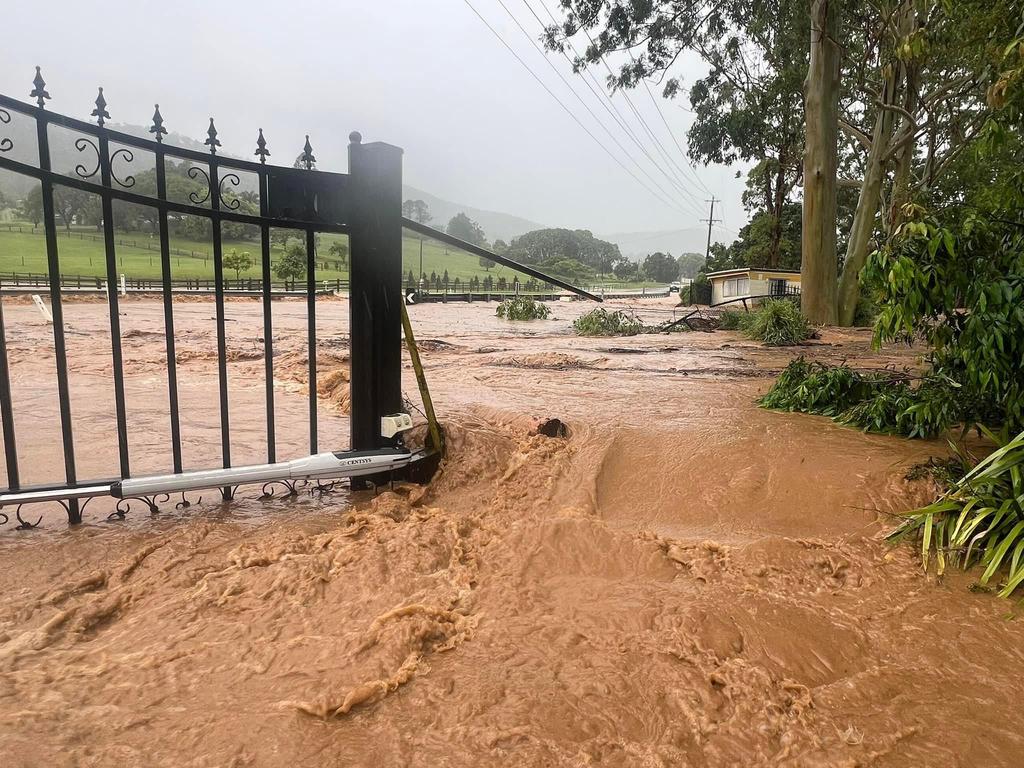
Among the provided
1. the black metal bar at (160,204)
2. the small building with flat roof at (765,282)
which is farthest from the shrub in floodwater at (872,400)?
the small building with flat roof at (765,282)

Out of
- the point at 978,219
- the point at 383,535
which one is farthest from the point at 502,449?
the point at 978,219

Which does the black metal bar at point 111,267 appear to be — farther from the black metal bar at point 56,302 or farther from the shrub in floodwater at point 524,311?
the shrub in floodwater at point 524,311

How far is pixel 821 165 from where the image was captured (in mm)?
14836

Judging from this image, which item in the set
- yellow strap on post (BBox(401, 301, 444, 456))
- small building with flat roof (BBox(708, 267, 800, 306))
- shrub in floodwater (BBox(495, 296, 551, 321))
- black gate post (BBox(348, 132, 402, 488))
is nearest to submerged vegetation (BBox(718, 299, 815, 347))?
shrub in floodwater (BBox(495, 296, 551, 321))

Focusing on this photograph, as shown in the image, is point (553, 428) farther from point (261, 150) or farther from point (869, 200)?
point (869, 200)

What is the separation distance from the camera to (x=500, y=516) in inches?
125

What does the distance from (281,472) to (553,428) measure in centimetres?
175

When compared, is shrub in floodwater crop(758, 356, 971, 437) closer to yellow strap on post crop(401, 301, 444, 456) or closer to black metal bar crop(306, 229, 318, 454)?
yellow strap on post crop(401, 301, 444, 456)

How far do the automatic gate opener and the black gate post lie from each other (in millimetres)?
122

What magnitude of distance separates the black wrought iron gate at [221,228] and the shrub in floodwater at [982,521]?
104 inches

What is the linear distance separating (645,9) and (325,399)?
1520cm

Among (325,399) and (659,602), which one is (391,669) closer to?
(659,602)

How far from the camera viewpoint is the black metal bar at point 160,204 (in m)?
2.66

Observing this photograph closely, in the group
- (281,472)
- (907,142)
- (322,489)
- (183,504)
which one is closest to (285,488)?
(322,489)
